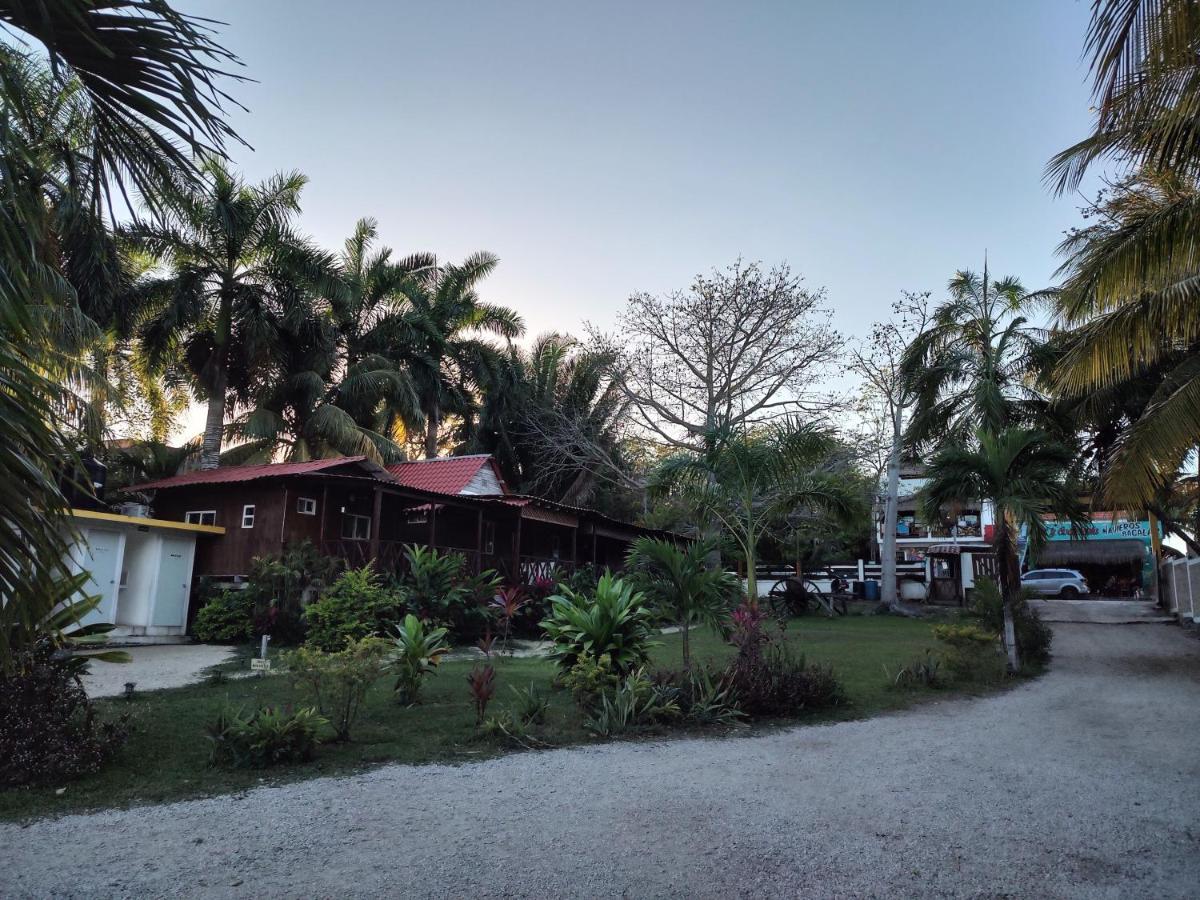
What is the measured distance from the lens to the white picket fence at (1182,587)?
17.9 meters

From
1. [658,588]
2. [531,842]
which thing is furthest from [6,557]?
[658,588]

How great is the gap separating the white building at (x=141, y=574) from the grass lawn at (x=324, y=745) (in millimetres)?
3713

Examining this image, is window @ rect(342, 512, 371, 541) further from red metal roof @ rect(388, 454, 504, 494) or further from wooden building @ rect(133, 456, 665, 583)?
red metal roof @ rect(388, 454, 504, 494)

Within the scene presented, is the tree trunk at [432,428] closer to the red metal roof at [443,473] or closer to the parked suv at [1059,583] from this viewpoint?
the red metal roof at [443,473]

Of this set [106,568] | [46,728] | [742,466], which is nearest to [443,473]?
[106,568]

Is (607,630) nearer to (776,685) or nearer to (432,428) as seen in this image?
(776,685)

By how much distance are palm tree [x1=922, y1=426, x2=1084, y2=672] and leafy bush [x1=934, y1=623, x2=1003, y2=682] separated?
1.28 feet

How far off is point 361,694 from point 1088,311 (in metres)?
7.26

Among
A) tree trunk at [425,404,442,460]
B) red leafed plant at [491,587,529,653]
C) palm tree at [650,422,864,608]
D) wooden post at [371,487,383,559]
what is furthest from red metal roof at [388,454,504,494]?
palm tree at [650,422,864,608]

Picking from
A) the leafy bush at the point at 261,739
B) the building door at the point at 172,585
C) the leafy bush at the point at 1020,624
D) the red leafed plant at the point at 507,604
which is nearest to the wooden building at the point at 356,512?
the building door at the point at 172,585

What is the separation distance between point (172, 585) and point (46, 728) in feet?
36.4

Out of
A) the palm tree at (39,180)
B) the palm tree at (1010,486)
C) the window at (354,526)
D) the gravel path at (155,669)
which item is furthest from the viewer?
the window at (354,526)

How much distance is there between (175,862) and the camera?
417cm

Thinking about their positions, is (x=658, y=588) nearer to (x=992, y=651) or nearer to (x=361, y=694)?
(x=361, y=694)
